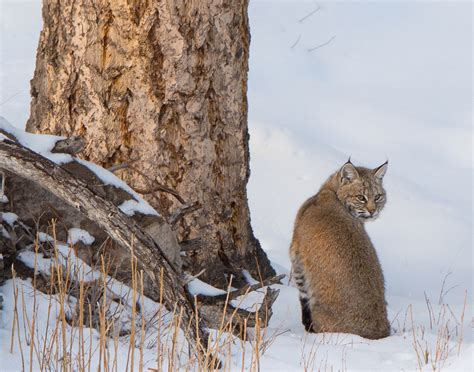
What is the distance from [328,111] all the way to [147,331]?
9.22 metres

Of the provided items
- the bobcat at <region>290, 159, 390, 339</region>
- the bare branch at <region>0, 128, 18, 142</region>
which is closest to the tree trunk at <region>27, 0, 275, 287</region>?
the bobcat at <region>290, 159, 390, 339</region>

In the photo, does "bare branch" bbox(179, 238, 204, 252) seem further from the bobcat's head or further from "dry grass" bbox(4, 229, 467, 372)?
the bobcat's head

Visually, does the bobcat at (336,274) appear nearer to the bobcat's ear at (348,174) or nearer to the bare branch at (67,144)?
the bobcat's ear at (348,174)

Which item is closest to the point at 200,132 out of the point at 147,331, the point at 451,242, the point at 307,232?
the point at 307,232

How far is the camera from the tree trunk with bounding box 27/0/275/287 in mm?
6246

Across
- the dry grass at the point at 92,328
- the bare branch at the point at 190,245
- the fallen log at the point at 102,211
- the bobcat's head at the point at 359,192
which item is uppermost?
the bobcat's head at the point at 359,192

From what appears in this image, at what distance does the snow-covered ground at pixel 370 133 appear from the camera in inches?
245

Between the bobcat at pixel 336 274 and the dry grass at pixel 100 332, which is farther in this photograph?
the bobcat at pixel 336 274

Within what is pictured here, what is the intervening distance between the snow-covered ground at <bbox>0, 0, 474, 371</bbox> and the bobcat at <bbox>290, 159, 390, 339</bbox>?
176 millimetres

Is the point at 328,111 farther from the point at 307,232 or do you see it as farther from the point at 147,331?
the point at 147,331

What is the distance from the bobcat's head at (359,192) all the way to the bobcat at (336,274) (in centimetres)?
21

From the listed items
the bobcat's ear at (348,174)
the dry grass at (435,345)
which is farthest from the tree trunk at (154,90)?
the dry grass at (435,345)

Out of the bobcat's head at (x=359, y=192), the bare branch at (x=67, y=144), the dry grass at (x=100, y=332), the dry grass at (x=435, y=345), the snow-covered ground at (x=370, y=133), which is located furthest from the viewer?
the bobcat's head at (x=359, y=192)

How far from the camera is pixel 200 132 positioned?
21.3ft
